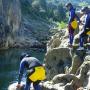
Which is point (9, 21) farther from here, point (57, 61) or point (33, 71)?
point (33, 71)

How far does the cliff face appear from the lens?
110812mm

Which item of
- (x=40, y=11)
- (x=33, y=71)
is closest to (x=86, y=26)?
(x=33, y=71)

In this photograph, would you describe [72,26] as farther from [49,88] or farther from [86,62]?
[49,88]

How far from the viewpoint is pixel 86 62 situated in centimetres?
2670

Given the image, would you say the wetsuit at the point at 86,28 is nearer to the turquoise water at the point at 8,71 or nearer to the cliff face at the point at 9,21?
the turquoise water at the point at 8,71

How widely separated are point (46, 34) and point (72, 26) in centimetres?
11218

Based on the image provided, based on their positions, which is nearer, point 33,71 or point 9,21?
point 33,71

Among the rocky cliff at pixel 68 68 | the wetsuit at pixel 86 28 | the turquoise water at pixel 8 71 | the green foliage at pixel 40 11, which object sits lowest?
the turquoise water at pixel 8 71

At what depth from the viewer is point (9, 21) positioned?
117 metres

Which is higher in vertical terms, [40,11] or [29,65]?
[40,11]

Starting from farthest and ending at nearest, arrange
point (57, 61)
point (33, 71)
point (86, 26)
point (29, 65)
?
point (57, 61) → point (86, 26) → point (29, 65) → point (33, 71)

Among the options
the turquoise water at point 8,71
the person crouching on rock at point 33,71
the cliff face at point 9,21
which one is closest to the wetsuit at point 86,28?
the person crouching on rock at point 33,71

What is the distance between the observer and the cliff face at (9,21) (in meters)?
111

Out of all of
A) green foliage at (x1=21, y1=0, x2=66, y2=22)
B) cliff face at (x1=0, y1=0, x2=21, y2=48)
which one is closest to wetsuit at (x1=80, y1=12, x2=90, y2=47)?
cliff face at (x1=0, y1=0, x2=21, y2=48)
